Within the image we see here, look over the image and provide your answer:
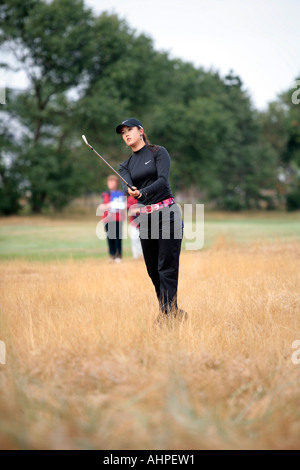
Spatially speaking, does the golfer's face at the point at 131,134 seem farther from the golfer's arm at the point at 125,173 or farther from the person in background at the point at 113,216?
the person in background at the point at 113,216

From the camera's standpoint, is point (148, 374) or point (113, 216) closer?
point (148, 374)

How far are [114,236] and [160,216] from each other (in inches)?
284

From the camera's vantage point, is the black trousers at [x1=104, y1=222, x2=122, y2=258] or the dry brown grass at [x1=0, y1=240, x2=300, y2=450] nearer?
the dry brown grass at [x1=0, y1=240, x2=300, y2=450]

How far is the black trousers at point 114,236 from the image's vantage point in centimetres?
1238

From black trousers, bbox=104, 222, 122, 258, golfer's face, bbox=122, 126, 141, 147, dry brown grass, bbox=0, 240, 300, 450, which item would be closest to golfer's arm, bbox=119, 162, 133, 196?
golfer's face, bbox=122, 126, 141, 147

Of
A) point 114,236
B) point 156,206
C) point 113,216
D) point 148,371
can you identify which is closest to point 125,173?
point 156,206

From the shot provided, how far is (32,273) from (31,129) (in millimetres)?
32814

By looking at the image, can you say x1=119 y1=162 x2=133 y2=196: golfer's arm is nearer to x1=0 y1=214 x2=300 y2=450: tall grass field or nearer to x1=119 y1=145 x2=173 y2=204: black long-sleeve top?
x1=119 y1=145 x2=173 y2=204: black long-sleeve top

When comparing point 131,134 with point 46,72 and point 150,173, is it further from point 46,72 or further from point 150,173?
point 46,72

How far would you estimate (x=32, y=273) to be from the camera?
10.0 meters

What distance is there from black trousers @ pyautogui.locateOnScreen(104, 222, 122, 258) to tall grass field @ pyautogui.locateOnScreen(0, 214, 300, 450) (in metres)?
5.05

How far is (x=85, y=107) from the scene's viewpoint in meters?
40.6

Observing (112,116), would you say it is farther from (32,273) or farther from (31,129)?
(32,273)

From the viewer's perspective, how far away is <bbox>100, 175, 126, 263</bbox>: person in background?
481 inches
